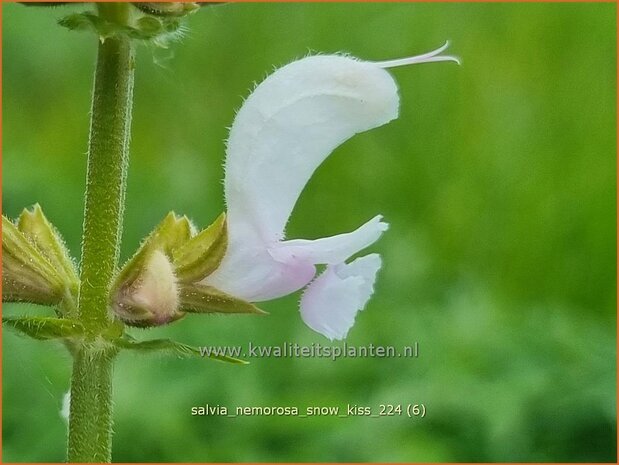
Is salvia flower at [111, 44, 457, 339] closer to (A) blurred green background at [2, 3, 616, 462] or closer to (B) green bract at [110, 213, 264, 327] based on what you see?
(B) green bract at [110, 213, 264, 327]

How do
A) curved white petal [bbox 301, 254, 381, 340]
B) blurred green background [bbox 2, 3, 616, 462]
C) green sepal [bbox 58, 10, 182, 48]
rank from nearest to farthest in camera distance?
green sepal [bbox 58, 10, 182, 48] < curved white petal [bbox 301, 254, 381, 340] < blurred green background [bbox 2, 3, 616, 462]

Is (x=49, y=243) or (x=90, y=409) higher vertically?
(x=49, y=243)

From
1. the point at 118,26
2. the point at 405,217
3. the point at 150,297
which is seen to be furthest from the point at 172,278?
the point at 405,217

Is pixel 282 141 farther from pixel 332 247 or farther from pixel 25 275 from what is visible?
pixel 25 275

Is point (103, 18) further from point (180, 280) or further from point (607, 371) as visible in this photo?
point (607, 371)

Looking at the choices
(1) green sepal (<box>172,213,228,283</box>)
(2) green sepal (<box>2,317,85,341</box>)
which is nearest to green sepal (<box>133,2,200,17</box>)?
(1) green sepal (<box>172,213,228,283</box>)

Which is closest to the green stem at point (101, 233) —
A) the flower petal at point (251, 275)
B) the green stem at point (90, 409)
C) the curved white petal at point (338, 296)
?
the green stem at point (90, 409)

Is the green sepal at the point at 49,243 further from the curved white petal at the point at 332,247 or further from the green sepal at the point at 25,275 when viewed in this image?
the curved white petal at the point at 332,247
